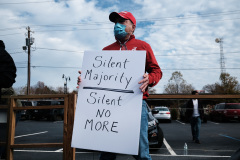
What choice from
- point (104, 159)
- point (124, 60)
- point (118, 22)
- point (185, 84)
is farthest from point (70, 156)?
point (185, 84)

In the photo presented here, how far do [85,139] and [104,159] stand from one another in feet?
0.89

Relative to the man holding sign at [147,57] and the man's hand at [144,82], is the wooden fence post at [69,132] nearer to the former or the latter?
the man holding sign at [147,57]

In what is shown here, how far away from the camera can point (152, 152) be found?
247 inches

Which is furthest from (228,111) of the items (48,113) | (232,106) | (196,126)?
(48,113)

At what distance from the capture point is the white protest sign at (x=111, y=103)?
203 centimetres

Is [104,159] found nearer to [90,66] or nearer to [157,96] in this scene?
[90,66]

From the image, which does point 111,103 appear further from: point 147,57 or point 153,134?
point 153,134

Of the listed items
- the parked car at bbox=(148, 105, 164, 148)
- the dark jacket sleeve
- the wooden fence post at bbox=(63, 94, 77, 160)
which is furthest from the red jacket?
the parked car at bbox=(148, 105, 164, 148)

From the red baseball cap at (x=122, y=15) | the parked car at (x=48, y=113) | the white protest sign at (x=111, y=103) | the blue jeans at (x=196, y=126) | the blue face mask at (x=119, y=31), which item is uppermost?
the red baseball cap at (x=122, y=15)

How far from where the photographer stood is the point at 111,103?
6.93 feet

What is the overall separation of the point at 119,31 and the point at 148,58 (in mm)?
372

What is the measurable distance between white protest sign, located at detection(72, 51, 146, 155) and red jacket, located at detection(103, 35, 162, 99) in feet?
0.38

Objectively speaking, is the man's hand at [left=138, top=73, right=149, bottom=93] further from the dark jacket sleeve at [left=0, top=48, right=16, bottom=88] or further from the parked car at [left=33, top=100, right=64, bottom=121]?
the parked car at [left=33, top=100, right=64, bottom=121]

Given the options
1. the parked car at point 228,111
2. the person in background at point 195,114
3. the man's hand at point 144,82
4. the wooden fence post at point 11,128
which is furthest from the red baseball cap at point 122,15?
the parked car at point 228,111
